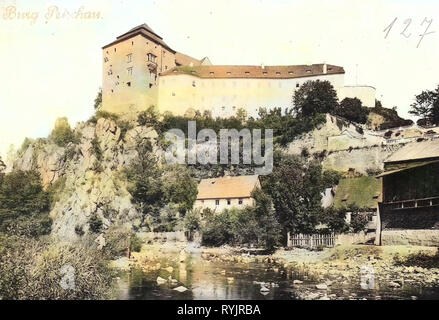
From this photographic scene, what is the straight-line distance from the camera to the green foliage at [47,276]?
959 cm

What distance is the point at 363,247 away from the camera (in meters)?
11.3

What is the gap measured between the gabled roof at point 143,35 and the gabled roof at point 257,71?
53.2 inches

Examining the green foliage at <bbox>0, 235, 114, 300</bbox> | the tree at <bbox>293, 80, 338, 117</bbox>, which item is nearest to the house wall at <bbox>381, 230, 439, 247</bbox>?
the tree at <bbox>293, 80, 338, 117</bbox>

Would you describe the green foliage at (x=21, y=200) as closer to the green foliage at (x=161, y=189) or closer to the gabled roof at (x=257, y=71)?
the green foliage at (x=161, y=189)

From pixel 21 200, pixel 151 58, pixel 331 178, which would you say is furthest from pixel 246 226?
pixel 151 58

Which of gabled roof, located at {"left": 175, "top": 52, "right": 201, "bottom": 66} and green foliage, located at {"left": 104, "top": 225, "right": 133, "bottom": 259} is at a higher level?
gabled roof, located at {"left": 175, "top": 52, "right": 201, "bottom": 66}

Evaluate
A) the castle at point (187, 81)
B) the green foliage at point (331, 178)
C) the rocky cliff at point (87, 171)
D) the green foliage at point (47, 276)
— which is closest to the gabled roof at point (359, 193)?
the green foliage at point (331, 178)

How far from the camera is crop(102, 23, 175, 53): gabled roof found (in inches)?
500

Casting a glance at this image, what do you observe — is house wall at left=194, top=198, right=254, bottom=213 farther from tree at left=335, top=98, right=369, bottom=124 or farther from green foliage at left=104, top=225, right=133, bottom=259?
tree at left=335, top=98, right=369, bottom=124

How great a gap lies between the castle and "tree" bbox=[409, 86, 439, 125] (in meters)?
1.20

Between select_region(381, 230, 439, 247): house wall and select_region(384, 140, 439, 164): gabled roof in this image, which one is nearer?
select_region(381, 230, 439, 247): house wall
